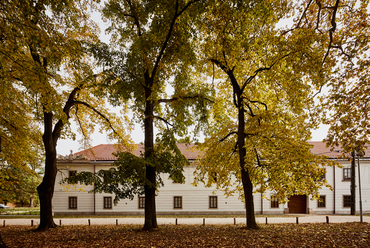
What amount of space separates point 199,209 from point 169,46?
20.1 metres

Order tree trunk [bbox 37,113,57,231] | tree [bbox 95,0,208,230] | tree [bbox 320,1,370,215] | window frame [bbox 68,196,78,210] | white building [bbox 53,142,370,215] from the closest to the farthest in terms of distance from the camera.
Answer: tree [bbox 320,1,370,215]
tree [bbox 95,0,208,230]
tree trunk [bbox 37,113,57,231]
white building [bbox 53,142,370,215]
window frame [bbox 68,196,78,210]

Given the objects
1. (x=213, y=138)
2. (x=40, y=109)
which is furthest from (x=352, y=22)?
(x=40, y=109)

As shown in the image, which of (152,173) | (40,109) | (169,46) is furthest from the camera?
(40,109)

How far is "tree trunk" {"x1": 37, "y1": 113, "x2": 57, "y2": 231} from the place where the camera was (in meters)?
13.6

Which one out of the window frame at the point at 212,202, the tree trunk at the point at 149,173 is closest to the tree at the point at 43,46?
the tree trunk at the point at 149,173

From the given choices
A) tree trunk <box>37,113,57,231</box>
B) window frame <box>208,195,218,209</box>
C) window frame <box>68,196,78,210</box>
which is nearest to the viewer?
tree trunk <box>37,113,57,231</box>

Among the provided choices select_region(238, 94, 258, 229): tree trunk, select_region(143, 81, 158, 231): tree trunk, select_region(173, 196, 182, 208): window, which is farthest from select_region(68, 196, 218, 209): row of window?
select_region(238, 94, 258, 229): tree trunk

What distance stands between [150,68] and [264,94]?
289 inches

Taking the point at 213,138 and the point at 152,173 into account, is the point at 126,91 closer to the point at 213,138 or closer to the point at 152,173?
the point at 152,173

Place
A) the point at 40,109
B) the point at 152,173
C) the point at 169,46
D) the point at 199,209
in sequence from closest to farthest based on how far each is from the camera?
the point at 169,46 → the point at 152,173 → the point at 40,109 → the point at 199,209

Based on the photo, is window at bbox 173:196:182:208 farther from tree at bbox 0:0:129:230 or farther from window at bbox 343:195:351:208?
window at bbox 343:195:351:208

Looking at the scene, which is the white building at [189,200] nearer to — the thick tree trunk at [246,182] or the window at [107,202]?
the window at [107,202]

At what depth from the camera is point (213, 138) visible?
1409 cm

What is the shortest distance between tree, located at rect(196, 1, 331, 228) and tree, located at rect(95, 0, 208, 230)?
152cm
